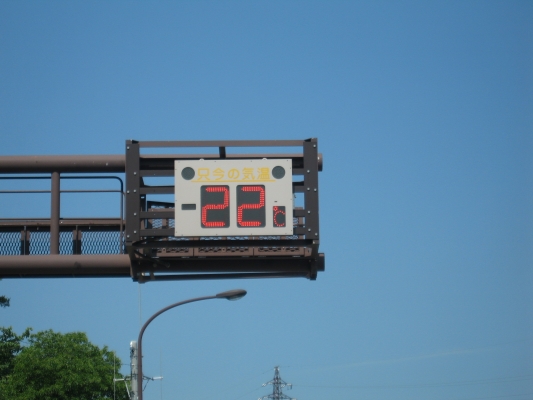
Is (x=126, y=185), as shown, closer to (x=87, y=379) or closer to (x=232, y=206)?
(x=232, y=206)

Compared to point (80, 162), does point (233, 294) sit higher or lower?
lower

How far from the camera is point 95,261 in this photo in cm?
1527

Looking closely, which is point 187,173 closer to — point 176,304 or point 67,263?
point 67,263

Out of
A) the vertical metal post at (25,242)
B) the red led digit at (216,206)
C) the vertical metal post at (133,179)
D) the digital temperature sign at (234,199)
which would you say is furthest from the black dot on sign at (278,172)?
the vertical metal post at (25,242)

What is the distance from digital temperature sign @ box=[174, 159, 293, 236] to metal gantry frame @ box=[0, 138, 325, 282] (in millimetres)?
185

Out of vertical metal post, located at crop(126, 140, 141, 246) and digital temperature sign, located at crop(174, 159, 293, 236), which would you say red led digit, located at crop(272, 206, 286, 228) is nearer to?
digital temperature sign, located at crop(174, 159, 293, 236)

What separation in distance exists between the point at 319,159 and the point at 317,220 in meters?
1.04

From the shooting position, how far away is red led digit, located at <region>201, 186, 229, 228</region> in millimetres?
14539

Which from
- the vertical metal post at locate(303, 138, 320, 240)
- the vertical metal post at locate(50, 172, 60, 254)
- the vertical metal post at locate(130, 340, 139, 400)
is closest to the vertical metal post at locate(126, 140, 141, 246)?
the vertical metal post at locate(50, 172, 60, 254)

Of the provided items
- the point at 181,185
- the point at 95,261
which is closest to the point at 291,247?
the point at 181,185

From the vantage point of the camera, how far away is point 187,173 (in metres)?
14.8

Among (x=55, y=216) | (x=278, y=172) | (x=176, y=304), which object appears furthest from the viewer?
(x=176, y=304)

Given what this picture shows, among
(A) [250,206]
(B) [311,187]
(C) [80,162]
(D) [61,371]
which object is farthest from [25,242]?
(D) [61,371]

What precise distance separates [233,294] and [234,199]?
23.2 ft
